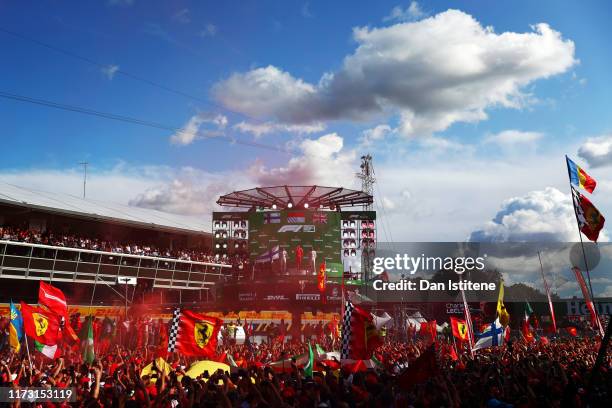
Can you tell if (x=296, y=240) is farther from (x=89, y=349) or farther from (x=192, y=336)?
(x=192, y=336)

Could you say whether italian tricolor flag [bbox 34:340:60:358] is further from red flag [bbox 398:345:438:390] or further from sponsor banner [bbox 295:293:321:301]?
sponsor banner [bbox 295:293:321:301]

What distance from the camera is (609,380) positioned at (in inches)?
417

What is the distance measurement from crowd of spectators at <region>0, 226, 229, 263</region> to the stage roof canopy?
7.92 m

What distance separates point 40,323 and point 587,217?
15.1 meters

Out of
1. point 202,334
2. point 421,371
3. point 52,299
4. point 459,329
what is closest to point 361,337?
point 421,371

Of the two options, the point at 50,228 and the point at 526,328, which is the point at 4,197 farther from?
the point at 526,328

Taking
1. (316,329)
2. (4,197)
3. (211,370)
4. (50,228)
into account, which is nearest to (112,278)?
(50,228)

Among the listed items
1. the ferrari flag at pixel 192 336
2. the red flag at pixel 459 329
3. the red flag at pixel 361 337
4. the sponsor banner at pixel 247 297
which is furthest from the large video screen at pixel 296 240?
the red flag at pixel 361 337

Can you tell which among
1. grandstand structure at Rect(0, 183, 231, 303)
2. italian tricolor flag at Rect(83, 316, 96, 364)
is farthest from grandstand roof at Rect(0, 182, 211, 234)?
italian tricolor flag at Rect(83, 316, 96, 364)

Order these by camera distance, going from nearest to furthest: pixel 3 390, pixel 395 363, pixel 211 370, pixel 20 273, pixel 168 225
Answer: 1. pixel 3 390
2. pixel 211 370
3. pixel 395 363
4. pixel 20 273
5. pixel 168 225

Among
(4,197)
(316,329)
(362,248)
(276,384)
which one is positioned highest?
(4,197)

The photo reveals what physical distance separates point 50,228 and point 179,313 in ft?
129

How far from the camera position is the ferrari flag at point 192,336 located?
16.1 m

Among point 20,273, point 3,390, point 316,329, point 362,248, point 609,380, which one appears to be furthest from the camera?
point 362,248
